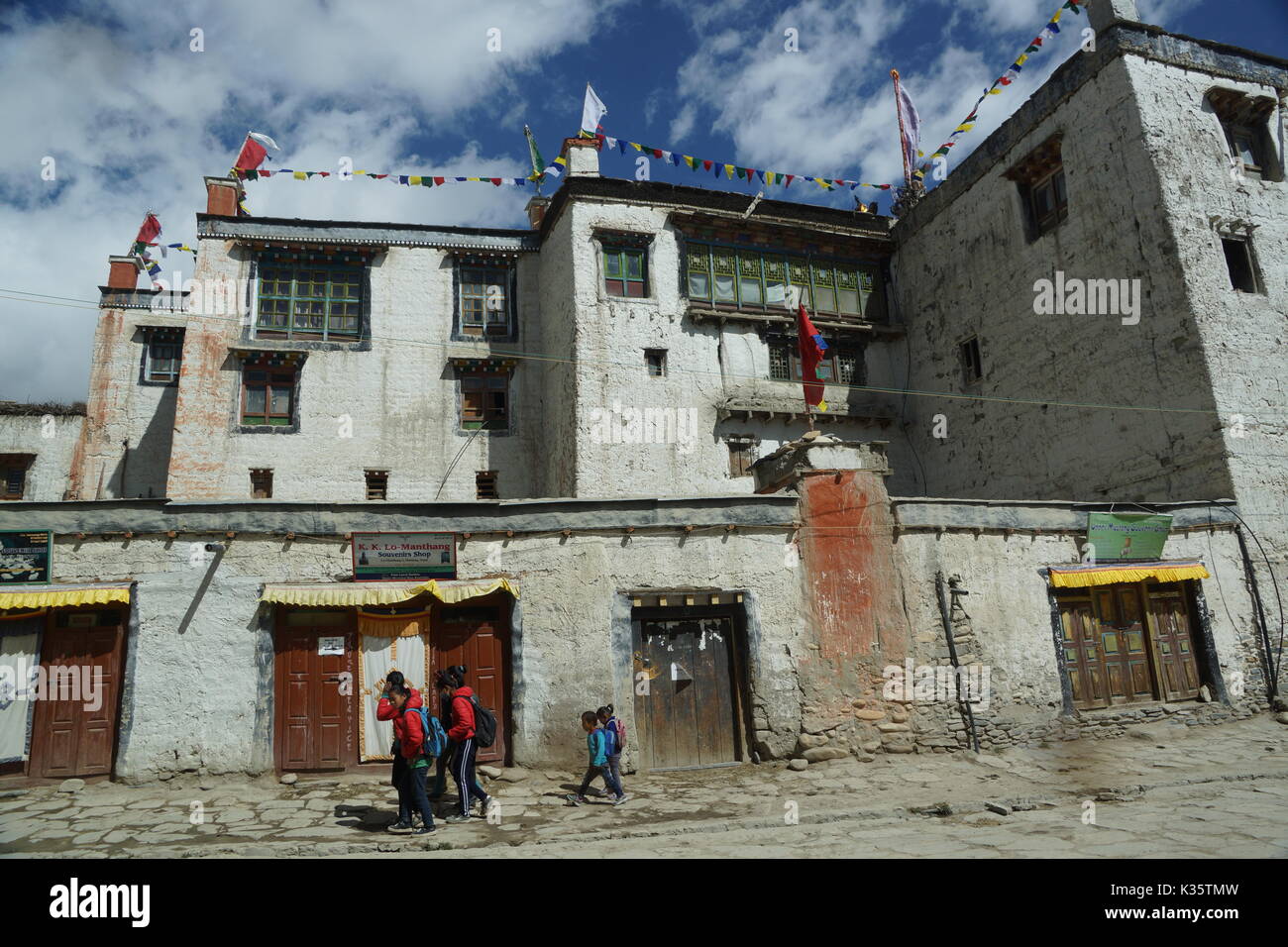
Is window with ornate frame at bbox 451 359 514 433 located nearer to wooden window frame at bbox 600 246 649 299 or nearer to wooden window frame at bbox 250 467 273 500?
wooden window frame at bbox 600 246 649 299

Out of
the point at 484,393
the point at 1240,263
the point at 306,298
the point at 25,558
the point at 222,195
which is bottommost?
the point at 25,558

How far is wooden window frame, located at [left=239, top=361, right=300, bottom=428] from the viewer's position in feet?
70.1

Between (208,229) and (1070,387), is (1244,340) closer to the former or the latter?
(1070,387)

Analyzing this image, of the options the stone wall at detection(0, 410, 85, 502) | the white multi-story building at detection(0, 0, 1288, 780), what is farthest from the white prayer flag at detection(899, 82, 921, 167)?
the stone wall at detection(0, 410, 85, 502)

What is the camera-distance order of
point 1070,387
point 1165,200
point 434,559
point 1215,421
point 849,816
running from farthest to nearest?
point 1070,387 < point 1165,200 < point 1215,421 < point 434,559 < point 849,816

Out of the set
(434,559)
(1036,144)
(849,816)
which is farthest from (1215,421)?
(434,559)

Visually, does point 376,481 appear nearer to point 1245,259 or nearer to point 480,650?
point 480,650

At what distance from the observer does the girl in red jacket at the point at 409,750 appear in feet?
29.1

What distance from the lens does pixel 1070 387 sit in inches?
764

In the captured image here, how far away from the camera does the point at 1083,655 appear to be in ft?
47.1

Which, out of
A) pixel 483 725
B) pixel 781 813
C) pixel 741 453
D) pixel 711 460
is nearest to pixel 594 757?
pixel 483 725

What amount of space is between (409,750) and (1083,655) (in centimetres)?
1202

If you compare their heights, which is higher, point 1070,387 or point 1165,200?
point 1165,200

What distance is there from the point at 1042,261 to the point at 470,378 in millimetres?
15878
